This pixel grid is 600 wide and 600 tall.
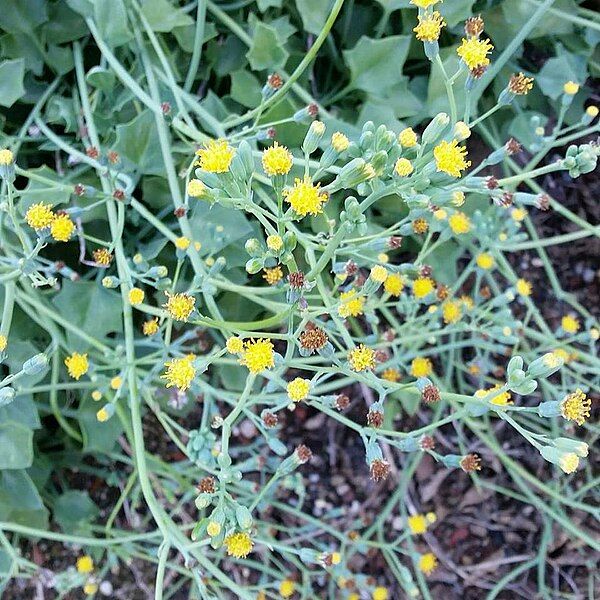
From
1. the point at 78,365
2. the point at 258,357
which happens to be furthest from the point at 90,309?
the point at 258,357

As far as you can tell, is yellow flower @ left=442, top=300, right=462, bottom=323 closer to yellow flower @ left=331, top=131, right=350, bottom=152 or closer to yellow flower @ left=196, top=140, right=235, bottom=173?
yellow flower @ left=331, top=131, right=350, bottom=152

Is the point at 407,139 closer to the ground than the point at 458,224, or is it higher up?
higher up

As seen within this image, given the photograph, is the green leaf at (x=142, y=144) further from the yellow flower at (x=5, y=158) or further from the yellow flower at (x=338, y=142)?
the yellow flower at (x=338, y=142)

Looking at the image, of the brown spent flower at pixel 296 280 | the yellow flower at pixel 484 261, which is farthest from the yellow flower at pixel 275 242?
the yellow flower at pixel 484 261

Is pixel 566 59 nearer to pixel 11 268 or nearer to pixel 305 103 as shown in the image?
pixel 305 103

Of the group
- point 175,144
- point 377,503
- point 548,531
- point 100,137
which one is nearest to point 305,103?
point 175,144

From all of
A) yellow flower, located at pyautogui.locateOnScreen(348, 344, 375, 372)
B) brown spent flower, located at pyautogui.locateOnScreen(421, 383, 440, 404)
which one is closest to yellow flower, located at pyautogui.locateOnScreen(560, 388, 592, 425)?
brown spent flower, located at pyautogui.locateOnScreen(421, 383, 440, 404)

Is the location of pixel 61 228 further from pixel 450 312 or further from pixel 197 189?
pixel 450 312
